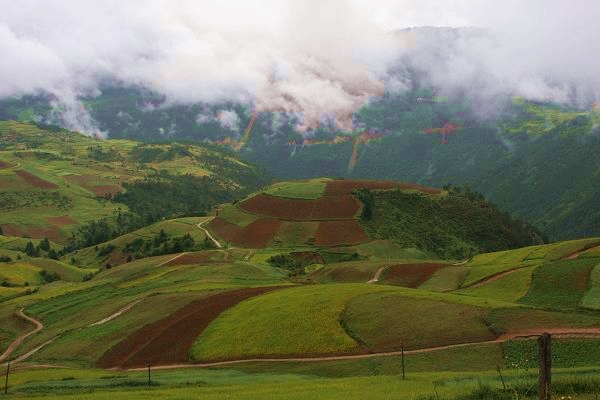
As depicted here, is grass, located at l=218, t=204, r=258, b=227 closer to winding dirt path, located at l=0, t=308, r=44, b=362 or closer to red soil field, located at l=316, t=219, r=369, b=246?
red soil field, located at l=316, t=219, r=369, b=246

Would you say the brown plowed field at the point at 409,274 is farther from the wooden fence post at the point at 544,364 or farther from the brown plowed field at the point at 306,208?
the wooden fence post at the point at 544,364

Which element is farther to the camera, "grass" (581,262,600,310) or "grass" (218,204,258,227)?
"grass" (218,204,258,227)

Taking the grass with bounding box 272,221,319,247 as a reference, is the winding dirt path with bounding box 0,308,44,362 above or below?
below

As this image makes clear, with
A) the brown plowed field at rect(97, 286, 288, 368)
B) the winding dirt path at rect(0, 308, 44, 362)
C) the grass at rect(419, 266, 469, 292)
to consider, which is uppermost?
the grass at rect(419, 266, 469, 292)

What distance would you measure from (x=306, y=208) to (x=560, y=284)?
11847 centimetres

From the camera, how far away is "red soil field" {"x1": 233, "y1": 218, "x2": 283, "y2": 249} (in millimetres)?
163962

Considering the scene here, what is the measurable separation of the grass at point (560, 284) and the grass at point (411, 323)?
34.9 ft

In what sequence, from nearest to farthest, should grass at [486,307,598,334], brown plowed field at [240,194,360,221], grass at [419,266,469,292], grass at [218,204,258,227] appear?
grass at [486,307,598,334] → grass at [419,266,469,292] → brown plowed field at [240,194,360,221] → grass at [218,204,258,227]

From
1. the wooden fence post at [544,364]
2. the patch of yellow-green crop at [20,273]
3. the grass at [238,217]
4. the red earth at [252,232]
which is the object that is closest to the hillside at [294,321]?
the wooden fence post at [544,364]

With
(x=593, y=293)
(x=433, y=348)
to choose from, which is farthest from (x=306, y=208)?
(x=433, y=348)

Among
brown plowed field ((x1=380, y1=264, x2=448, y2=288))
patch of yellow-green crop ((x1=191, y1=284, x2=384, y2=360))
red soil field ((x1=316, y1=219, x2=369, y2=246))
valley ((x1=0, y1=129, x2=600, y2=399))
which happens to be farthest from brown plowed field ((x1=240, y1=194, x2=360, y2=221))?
patch of yellow-green crop ((x1=191, y1=284, x2=384, y2=360))

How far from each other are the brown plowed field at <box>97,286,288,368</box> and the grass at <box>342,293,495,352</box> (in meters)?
17.8

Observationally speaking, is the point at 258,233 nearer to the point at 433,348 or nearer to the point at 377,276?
the point at 377,276

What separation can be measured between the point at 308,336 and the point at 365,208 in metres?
120
